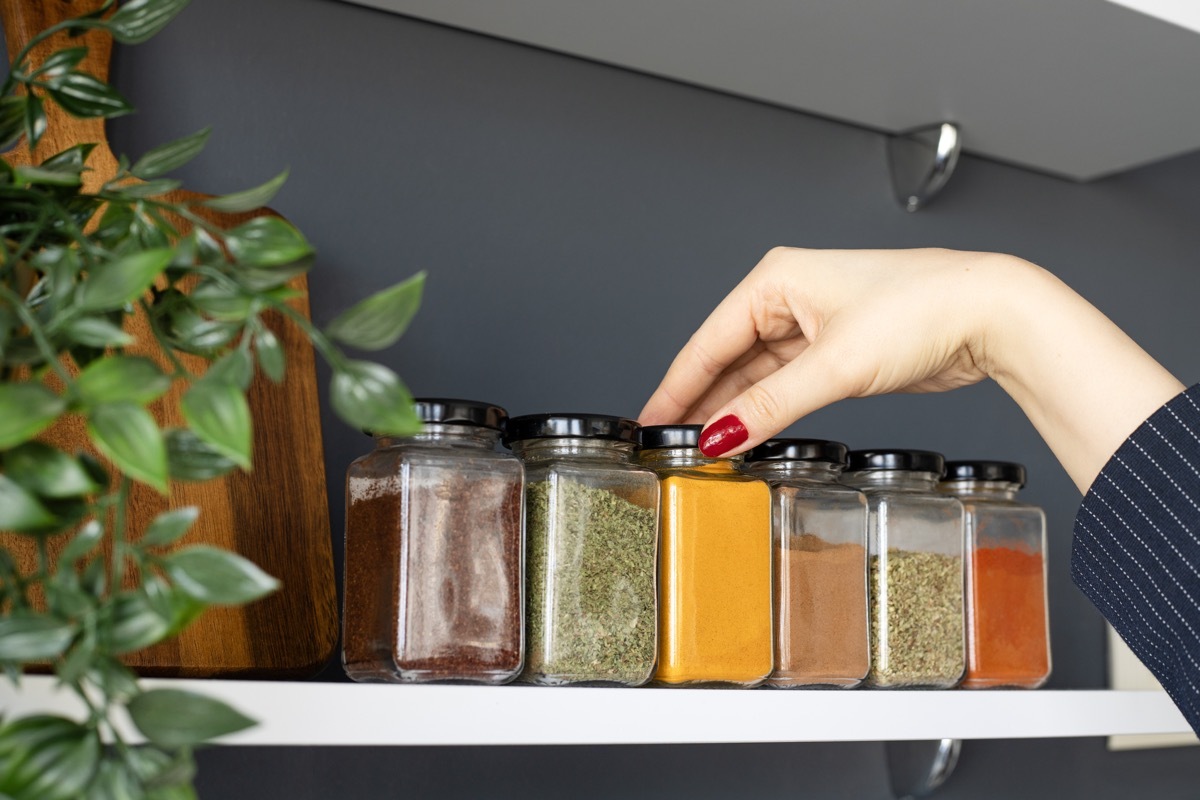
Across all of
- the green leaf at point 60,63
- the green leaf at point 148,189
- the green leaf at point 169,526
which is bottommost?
the green leaf at point 169,526

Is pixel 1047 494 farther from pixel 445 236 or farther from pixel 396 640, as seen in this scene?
pixel 396 640

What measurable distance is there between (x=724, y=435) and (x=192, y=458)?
0.43 metres

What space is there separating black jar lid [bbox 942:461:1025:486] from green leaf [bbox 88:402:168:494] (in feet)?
2.56

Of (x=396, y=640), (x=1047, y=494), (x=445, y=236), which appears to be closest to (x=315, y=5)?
(x=445, y=236)

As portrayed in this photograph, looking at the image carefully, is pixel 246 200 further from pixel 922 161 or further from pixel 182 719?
pixel 922 161

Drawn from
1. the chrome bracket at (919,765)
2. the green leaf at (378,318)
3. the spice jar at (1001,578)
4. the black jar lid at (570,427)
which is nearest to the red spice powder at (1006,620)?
the spice jar at (1001,578)

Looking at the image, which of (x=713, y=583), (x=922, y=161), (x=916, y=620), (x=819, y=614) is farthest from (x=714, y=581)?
(x=922, y=161)

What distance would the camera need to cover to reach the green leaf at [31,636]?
38 cm

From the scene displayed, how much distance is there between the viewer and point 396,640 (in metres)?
0.68

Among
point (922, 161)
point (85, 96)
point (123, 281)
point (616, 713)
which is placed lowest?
point (616, 713)

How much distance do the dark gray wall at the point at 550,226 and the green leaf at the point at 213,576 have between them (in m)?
0.47

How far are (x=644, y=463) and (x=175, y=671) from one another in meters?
0.35

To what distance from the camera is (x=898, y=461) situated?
0.92 meters

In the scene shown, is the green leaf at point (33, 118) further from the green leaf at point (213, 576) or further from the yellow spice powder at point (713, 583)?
the yellow spice powder at point (713, 583)
